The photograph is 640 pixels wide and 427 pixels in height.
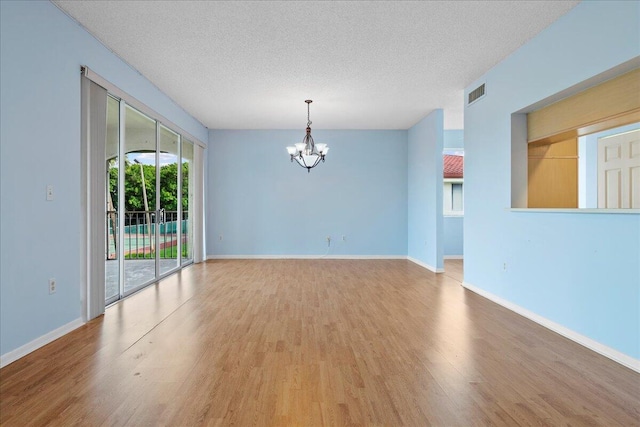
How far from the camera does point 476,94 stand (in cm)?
482

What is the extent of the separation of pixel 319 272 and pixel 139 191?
121 inches

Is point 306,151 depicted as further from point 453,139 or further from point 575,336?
point 575,336

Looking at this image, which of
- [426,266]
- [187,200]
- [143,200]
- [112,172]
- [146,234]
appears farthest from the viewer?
[187,200]

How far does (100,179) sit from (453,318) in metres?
3.82

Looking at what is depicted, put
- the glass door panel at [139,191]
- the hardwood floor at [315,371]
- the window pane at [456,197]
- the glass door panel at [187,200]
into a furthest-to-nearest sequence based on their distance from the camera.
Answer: the window pane at [456,197] < the glass door panel at [187,200] < the glass door panel at [139,191] < the hardwood floor at [315,371]

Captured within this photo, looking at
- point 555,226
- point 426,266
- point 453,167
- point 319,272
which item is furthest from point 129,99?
point 453,167

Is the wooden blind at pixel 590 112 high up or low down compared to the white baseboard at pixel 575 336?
up

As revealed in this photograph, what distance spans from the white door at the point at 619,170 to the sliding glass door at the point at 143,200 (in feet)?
18.7

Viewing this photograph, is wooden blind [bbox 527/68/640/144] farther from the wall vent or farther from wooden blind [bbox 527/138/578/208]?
the wall vent

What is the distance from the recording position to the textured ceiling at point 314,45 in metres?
3.10

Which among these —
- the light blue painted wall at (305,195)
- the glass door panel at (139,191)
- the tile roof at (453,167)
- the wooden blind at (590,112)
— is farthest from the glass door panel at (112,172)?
the tile roof at (453,167)

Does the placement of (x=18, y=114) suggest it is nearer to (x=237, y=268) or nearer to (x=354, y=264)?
(x=237, y=268)

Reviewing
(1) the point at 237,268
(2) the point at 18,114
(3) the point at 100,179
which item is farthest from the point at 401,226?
(2) the point at 18,114

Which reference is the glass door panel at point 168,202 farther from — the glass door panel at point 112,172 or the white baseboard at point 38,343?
the white baseboard at point 38,343
